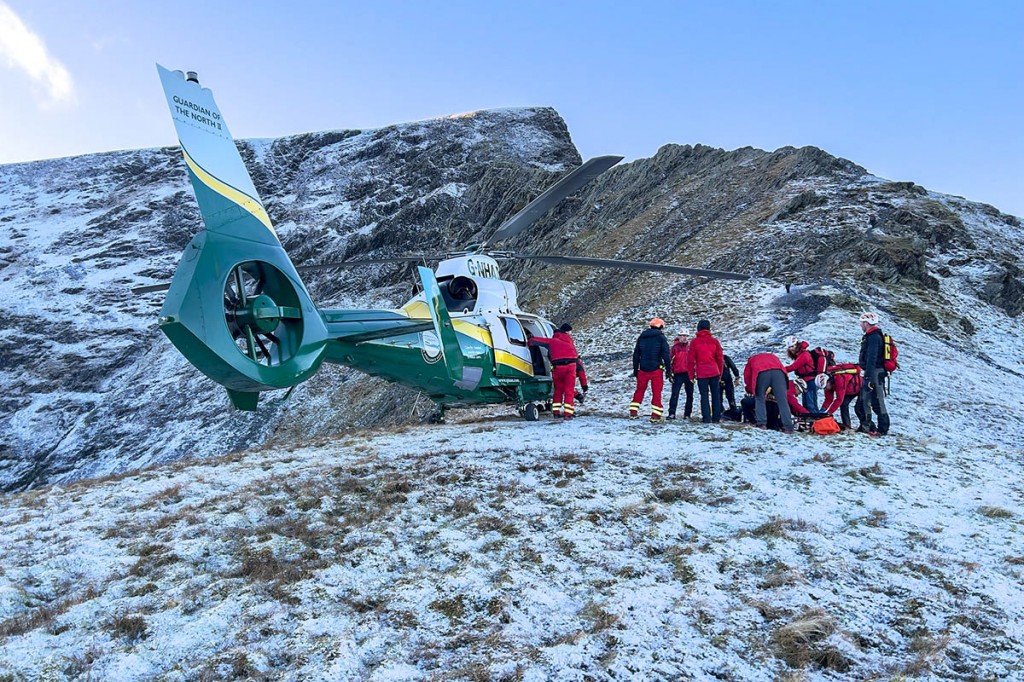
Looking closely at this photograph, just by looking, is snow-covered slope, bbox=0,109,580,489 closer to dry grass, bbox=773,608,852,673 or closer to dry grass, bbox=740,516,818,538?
dry grass, bbox=740,516,818,538

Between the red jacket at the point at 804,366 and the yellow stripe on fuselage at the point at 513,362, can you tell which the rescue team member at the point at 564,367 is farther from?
the red jacket at the point at 804,366

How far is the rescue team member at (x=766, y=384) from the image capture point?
36.7 feet

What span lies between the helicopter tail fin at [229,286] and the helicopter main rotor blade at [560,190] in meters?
4.95

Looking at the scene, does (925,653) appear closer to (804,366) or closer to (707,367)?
(707,367)

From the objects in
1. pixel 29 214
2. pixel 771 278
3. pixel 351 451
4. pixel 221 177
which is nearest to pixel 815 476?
pixel 351 451

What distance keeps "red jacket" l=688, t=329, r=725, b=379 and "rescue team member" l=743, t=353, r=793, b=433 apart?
21.5 inches

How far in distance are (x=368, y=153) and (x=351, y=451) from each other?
52.3 m

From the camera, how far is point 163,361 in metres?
37.8

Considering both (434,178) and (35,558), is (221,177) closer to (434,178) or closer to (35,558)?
(35,558)

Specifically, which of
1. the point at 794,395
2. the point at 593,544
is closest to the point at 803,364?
the point at 794,395

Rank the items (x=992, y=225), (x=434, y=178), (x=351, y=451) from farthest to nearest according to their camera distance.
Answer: (x=434, y=178) < (x=992, y=225) < (x=351, y=451)

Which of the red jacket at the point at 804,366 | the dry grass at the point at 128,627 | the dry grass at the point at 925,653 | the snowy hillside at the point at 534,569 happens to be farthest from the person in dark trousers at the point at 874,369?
the dry grass at the point at 128,627

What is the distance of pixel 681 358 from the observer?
508 inches

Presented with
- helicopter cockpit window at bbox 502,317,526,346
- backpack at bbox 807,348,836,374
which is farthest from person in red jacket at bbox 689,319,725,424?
helicopter cockpit window at bbox 502,317,526,346
